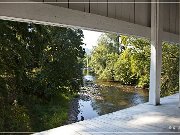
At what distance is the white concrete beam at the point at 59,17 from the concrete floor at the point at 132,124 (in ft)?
5.13

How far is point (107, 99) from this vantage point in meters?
15.5

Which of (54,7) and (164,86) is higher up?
(54,7)

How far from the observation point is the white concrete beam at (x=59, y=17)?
3.11 m

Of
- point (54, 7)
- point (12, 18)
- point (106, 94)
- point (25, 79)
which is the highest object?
point (54, 7)

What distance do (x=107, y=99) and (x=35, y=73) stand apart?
24.0 feet

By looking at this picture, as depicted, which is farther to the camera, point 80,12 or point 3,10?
point 80,12

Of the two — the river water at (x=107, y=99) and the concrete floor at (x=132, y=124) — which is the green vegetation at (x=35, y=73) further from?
the concrete floor at (x=132, y=124)

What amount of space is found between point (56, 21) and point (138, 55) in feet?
42.9

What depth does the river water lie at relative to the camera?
13.6 m

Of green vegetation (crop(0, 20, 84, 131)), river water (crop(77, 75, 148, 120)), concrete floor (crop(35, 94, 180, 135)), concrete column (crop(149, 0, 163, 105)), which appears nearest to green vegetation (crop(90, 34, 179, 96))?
river water (crop(77, 75, 148, 120))

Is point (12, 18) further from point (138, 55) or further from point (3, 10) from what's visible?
point (138, 55)

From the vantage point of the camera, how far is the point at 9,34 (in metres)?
6.56

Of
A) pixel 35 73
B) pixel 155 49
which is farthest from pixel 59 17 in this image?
pixel 35 73

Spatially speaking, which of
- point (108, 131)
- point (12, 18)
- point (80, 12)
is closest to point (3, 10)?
point (12, 18)
